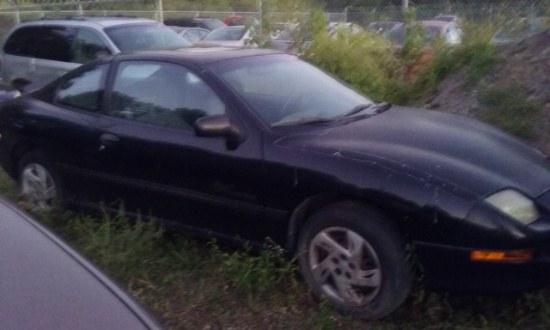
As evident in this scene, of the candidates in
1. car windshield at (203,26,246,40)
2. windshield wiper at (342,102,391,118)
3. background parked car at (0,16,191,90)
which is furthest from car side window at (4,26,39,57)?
car windshield at (203,26,246,40)

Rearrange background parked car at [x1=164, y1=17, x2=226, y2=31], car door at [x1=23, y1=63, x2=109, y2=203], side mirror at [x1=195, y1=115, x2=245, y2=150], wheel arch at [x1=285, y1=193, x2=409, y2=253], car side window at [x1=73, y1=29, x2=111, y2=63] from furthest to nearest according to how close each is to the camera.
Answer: background parked car at [x1=164, y1=17, x2=226, y2=31], car side window at [x1=73, y1=29, x2=111, y2=63], car door at [x1=23, y1=63, x2=109, y2=203], side mirror at [x1=195, y1=115, x2=245, y2=150], wheel arch at [x1=285, y1=193, x2=409, y2=253]

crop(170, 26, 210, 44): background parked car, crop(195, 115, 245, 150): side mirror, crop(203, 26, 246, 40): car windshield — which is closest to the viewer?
crop(195, 115, 245, 150): side mirror

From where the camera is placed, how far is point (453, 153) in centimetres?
457

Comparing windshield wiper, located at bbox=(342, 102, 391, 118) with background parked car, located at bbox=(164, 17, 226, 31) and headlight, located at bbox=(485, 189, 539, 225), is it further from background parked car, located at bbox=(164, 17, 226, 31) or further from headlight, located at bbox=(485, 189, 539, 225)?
background parked car, located at bbox=(164, 17, 226, 31)

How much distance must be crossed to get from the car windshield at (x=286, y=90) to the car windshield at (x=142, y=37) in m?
4.81

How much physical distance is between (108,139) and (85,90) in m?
0.60

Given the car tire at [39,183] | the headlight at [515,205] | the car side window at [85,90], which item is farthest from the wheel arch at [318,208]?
the car tire at [39,183]

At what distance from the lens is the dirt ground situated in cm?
764

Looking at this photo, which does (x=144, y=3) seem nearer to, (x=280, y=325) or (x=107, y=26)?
(x=107, y=26)

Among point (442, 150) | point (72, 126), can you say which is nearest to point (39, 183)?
point (72, 126)

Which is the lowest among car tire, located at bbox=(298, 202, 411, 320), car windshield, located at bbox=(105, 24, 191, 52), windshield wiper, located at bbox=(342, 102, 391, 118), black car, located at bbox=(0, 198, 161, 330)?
car tire, located at bbox=(298, 202, 411, 320)

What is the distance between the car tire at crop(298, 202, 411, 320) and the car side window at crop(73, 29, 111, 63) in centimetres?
649

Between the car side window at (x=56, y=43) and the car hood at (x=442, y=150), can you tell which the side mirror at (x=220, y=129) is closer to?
the car hood at (x=442, y=150)

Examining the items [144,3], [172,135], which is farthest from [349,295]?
[144,3]
